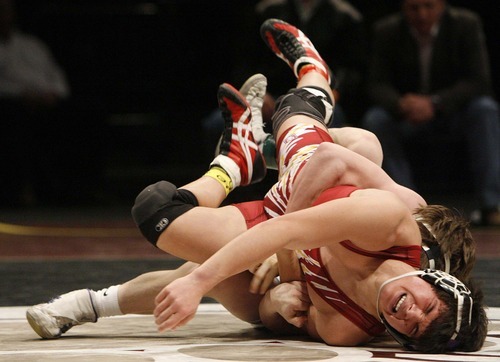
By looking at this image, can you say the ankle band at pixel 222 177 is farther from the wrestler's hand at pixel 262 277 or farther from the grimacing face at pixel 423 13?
the grimacing face at pixel 423 13

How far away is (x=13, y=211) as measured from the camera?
631 cm

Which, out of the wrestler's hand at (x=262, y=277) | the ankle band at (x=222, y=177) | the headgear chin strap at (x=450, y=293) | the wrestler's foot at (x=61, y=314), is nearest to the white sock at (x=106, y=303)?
the wrestler's foot at (x=61, y=314)

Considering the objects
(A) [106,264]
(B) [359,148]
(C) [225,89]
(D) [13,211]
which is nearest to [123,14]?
(D) [13,211]

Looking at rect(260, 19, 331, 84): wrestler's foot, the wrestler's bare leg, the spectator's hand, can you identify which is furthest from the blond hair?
the spectator's hand

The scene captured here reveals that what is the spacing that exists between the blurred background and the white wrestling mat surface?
14.1 ft

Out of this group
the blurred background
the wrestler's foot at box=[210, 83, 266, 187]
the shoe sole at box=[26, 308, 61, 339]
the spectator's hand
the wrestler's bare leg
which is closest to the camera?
the shoe sole at box=[26, 308, 61, 339]

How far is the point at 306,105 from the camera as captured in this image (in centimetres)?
325

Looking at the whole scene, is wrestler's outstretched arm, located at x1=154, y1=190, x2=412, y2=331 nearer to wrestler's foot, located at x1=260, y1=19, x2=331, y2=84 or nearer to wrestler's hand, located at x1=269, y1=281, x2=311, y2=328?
wrestler's hand, located at x1=269, y1=281, x2=311, y2=328

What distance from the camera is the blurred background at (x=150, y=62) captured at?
293 inches

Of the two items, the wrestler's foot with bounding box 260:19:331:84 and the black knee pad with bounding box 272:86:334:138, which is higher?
the wrestler's foot with bounding box 260:19:331:84

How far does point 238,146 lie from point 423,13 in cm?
218

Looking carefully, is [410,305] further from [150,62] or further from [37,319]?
[150,62]

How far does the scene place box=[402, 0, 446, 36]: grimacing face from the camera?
523cm

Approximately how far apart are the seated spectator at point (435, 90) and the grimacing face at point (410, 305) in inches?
114
